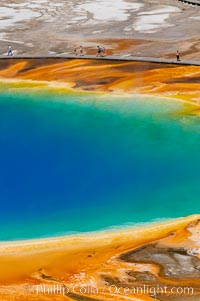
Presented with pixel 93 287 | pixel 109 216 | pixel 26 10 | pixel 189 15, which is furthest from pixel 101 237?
pixel 26 10

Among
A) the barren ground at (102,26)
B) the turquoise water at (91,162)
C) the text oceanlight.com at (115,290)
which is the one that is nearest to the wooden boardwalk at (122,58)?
the barren ground at (102,26)

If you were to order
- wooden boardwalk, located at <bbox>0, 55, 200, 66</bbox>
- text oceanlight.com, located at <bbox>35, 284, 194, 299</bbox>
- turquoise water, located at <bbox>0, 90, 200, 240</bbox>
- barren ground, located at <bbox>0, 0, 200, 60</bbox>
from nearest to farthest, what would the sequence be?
1. text oceanlight.com, located at <bbox>35, 284, 194, 299</bbox>
2. turquoise water, located at <bbox>0, 90, 200, 240</bbox>
3. wooden boardwalk, located at <bbox>0, 55, 200, 66</bbox>
4. barren ground, located at <bbox>0, 0, 200, 60</bbox>

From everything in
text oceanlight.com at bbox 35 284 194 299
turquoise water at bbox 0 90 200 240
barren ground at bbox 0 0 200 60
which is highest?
barren ground at bbox 0 0 200 60

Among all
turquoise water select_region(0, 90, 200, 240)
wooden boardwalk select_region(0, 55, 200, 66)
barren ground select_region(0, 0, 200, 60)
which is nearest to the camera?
turquoise water select_region(0, 90, 200, 240)

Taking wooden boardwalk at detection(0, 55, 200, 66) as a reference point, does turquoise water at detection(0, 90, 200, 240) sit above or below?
below

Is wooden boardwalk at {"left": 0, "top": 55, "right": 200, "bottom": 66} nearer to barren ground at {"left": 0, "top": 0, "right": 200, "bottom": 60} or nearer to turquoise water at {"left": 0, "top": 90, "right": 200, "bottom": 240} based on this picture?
barren ground at {"left": 0, "top": 0, "right": 200, "bottom": 60}

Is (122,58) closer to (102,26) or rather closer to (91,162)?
(102,26)

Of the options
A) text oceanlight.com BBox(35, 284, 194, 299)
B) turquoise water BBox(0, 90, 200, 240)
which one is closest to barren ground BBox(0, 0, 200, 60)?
turquoise water BBox(0, 90, 200, 240)

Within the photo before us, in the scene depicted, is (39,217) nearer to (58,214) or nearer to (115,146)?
(58,214)
